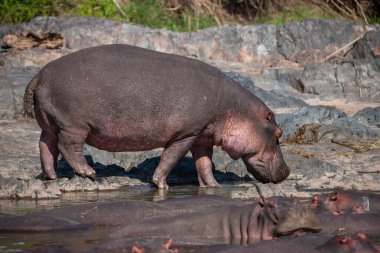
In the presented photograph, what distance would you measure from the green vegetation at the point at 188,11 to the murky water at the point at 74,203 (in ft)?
25.8

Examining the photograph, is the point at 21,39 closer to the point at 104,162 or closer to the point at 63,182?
the point at 104,162

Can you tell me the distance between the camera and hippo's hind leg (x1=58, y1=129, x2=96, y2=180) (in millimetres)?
9219

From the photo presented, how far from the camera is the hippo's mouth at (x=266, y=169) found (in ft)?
32.5

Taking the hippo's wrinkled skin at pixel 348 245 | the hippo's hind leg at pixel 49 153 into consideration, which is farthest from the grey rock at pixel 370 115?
the hippo's wrinkled skin at pixel 348 245

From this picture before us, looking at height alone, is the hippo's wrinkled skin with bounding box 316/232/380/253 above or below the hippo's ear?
below

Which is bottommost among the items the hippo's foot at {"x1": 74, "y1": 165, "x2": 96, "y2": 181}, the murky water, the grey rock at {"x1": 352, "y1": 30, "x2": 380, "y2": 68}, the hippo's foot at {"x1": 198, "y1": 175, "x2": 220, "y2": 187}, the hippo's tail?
the murky water

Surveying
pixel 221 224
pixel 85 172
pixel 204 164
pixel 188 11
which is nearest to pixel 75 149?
pixel 85 172

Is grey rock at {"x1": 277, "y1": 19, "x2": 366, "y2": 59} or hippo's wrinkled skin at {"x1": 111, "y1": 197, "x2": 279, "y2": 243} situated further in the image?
grey rock at {"x1": 277, "y1": 19, "x2": 366, "y2": 59}

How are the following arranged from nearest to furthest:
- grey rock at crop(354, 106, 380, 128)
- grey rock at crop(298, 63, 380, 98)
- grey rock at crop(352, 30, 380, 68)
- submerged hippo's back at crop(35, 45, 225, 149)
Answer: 1. submerged hippo's back at crop(35, 45, 225, 149)
2. grey rock at crop(354, 106, 380, 128)
3. grey rock at crop(298, 63, 380, 98)
4. grey rock at crop(352, 30, 380, 68)

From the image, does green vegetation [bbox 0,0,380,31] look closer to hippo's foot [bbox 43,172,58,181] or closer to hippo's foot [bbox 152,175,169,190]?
hippo's foot [bbox 43,172,58,181]

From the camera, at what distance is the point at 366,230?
6.76m

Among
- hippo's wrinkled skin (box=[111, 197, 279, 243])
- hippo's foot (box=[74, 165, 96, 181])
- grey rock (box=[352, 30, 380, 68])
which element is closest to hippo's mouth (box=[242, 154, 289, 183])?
hippo's foot (box=[74, 165, 96, 181])

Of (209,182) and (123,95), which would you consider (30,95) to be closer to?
(123,95)

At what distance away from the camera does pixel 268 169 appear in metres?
9.97
